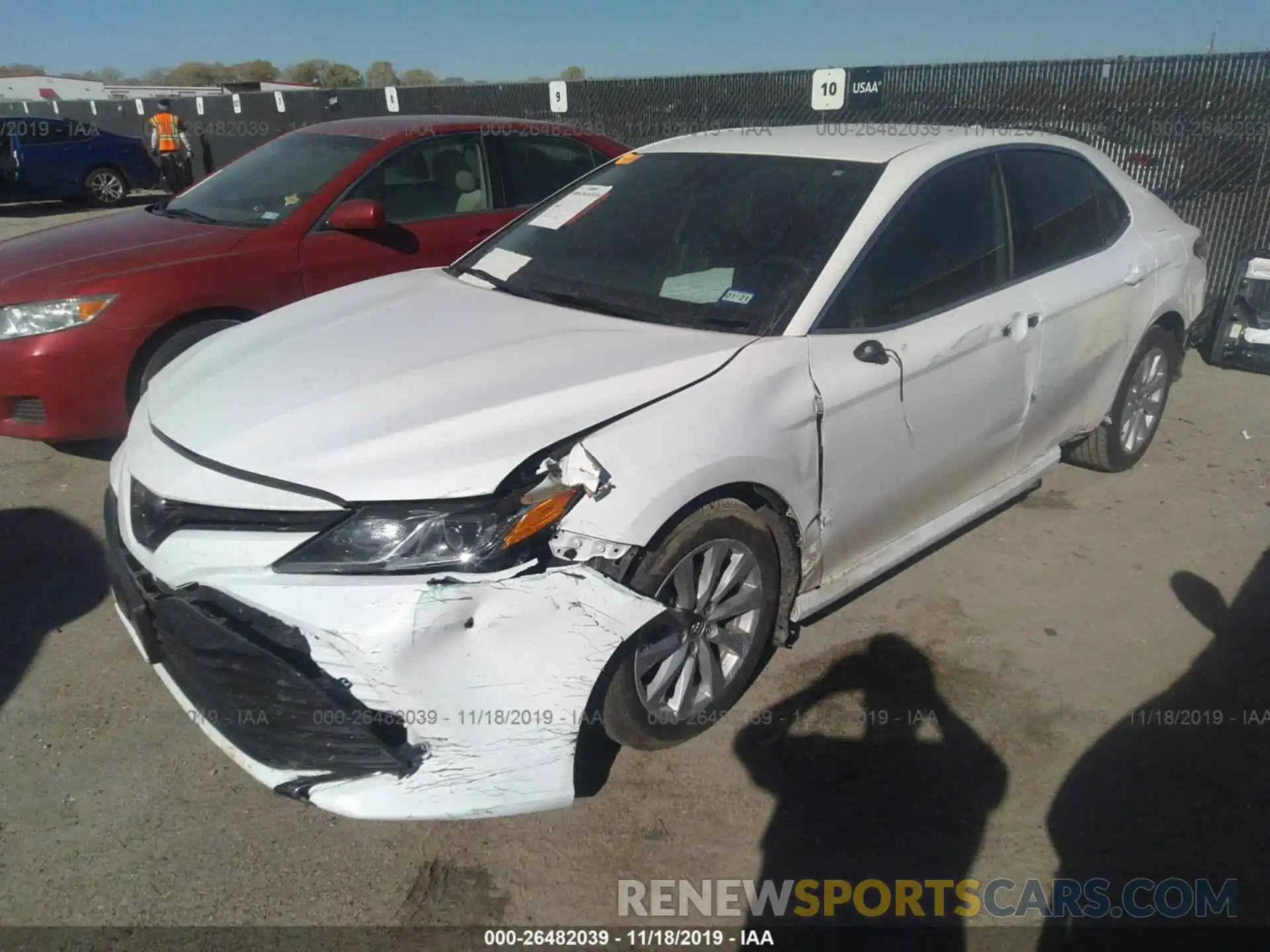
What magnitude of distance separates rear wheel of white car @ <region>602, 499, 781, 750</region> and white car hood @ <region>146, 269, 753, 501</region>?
1.04 ft

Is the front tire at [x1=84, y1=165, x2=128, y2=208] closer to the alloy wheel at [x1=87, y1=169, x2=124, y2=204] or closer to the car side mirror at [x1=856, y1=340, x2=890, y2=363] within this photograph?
the alloy wheel at [x1=87, y1=169, x2=124, y2=204]

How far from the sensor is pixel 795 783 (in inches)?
104

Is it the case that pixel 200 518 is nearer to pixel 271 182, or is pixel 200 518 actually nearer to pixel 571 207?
pixel 571 207

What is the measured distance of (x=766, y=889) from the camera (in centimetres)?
232

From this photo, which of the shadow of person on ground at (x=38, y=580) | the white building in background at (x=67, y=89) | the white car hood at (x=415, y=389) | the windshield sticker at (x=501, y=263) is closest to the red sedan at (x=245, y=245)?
the shadow of person on ground at (x=38, y=580)

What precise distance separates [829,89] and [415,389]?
7.61m

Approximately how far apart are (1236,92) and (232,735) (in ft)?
25.0

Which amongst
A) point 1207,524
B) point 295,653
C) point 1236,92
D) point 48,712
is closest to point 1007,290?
point 1207,524

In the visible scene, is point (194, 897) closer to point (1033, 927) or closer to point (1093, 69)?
point (1033, 927)

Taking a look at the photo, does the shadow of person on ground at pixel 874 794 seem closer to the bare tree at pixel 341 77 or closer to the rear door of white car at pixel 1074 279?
the rear door of white car at pixel 1074 279

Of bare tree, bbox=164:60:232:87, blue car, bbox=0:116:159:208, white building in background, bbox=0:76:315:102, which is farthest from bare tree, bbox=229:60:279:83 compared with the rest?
blue car, bbox=0:116:159:208

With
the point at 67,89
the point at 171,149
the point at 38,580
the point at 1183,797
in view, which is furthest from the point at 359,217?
the point at 67,89

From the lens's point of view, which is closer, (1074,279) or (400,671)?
(400,671)

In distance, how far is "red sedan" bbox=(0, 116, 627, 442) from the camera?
4184mm
